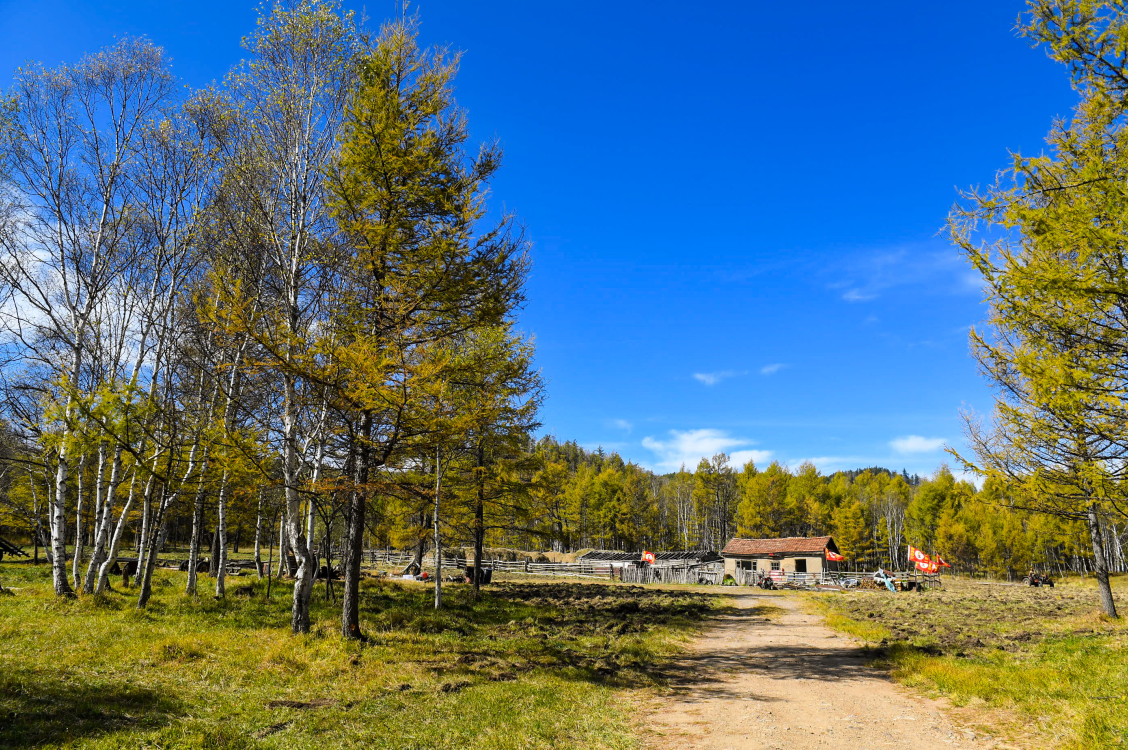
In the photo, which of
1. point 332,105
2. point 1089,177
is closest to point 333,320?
point 332,105

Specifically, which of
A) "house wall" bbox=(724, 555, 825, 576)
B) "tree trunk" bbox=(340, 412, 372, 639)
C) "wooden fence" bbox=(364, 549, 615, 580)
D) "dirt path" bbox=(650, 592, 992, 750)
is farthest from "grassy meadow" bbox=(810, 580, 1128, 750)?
"wooden fence" bbox=(364, 549, 615, 580)

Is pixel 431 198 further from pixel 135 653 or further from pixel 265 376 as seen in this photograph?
pixel 135 653

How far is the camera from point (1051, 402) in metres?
8.52

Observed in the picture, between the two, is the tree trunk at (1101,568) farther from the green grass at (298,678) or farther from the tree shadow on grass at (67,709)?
the tree shadow on grass at (67,709)

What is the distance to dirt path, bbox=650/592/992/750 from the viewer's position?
713cm

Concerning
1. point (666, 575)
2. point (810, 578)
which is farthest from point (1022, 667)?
point (666, 575)

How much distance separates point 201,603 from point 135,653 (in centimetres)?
711

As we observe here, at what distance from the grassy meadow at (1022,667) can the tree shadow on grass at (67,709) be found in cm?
1046

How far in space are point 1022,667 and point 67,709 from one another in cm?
1490

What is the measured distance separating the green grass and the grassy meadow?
4.84m

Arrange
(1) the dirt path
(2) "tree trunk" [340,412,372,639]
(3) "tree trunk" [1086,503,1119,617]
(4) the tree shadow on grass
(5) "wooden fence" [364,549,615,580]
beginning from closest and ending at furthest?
(4) the tree shadow on grass, (1) the dirt path, (2) "tree trunk" [340,412,372,639], (3) "tree trunk" [1086,503,1119,617], (5) "wooden fence" [364,549,615,580]

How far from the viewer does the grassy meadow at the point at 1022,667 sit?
6.95m

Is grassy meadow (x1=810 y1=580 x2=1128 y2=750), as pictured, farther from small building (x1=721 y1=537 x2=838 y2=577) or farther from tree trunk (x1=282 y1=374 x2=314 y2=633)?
small building (x1=721 y1=537 x2=838 y2=577)

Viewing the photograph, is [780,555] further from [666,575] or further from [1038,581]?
[1038,581]
